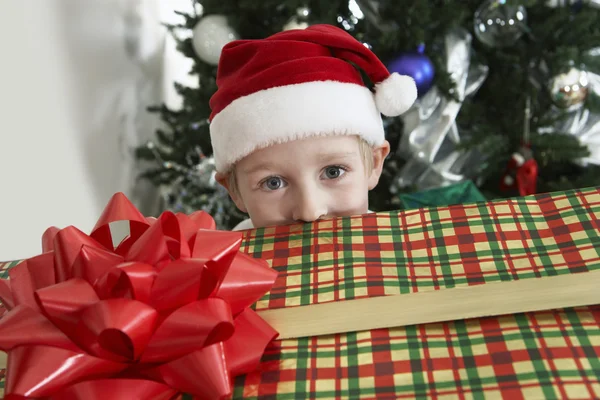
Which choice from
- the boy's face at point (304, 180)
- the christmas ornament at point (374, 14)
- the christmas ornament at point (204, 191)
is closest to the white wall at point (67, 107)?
the christmas ornament at point (204, 191)

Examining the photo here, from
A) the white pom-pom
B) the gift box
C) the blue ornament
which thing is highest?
the white pom-pom

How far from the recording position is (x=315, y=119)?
823 millimetres

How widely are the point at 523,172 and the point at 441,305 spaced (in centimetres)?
109

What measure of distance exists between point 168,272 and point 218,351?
9 cm

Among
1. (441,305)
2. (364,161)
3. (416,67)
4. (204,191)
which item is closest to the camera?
(441,305)

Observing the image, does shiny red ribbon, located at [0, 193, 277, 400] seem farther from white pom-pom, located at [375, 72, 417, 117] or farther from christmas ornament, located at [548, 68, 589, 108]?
christmas ornament, located at [548, 68, 589, 108]

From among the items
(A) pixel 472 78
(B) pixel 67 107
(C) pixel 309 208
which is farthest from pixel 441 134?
(B) pixel 67 107

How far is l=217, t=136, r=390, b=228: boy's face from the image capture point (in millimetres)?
821

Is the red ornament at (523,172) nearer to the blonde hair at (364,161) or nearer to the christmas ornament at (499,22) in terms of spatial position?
the christmas ornament at (499,22)

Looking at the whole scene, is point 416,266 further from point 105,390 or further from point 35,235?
point 35,235

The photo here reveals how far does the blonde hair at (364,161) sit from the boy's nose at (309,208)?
5.0 inches

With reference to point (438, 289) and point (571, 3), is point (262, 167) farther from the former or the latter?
point (571, 3)

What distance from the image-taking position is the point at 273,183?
0.86 m

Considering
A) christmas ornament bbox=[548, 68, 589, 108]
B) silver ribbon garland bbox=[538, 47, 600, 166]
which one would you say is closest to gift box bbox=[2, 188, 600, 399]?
christmas ornament bbox=[548, 68, 589, 108]
